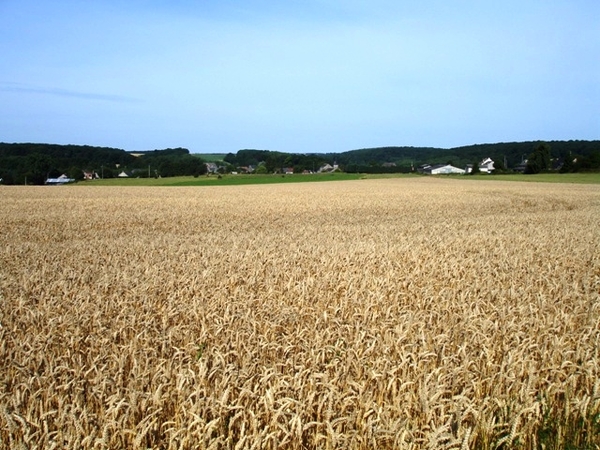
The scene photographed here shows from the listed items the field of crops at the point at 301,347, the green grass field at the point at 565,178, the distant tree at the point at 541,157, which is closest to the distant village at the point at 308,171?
the distant tree at the point at 541,157

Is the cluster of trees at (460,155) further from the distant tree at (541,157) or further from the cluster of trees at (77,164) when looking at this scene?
the cluster of trees at (77,164)

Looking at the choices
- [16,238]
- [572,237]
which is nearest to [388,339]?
[572,237]

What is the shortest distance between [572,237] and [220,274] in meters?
9.09

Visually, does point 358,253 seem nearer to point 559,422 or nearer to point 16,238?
point 559,422

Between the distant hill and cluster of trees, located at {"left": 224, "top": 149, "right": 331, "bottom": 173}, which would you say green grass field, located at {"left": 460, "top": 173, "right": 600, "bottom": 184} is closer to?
cluster of trees, located at {"left": 224, "top": 149, "right": 331, "bottom": 173}

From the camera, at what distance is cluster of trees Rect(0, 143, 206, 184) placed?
82.1 metres

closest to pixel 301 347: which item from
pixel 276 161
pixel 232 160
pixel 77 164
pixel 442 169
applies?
pixel 77 164

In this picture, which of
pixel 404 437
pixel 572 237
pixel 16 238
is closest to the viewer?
pixel 404 437

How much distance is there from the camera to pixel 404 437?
10.7ft

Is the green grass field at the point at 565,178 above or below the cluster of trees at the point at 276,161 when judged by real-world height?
below

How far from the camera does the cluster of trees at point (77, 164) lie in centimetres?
8206

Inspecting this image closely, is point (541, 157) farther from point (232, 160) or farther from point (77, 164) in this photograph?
point (77, 164)

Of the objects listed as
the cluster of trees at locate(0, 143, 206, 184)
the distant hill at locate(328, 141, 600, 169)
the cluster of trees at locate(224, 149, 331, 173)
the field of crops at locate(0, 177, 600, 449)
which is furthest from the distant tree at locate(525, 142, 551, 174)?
the field of crops at locate(0, 177, 600, 449)

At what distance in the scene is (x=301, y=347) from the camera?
195 inches
